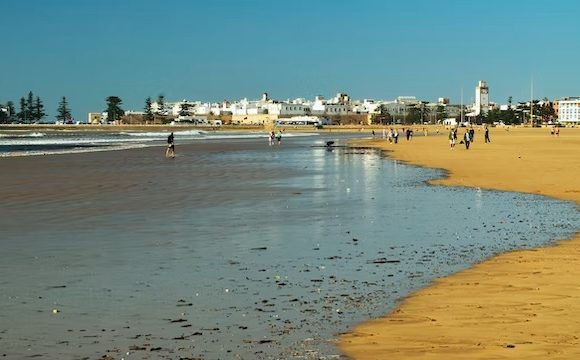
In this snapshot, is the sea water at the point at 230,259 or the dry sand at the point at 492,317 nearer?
the dry sand at the point at 492,317

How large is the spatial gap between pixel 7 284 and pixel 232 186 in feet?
52.8

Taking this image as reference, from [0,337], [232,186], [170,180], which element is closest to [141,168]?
[170,180]

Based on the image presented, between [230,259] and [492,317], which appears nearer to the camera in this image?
[492,317]

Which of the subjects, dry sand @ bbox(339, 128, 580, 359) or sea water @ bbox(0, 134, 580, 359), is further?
sea water @ bbox(0, 134, 580, 359)

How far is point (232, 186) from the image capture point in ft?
84.2

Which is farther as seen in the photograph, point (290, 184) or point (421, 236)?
point (290, 184)

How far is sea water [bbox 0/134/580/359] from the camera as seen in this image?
7336 mm

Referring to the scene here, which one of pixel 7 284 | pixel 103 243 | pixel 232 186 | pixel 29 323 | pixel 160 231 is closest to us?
pixel 29 323

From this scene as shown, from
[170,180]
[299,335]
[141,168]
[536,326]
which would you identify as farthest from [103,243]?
[141,168]

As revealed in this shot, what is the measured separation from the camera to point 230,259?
11.6 meters

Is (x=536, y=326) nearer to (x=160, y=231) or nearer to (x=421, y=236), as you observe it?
(x=421, y=236)

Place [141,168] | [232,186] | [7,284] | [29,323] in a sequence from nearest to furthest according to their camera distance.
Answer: [29,323], [7,284], [232,186], [141,168]

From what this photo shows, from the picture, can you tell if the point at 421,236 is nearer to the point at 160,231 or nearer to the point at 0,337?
the point at 160,231

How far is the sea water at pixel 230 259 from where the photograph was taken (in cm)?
734
